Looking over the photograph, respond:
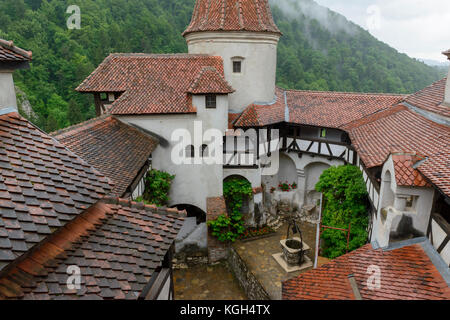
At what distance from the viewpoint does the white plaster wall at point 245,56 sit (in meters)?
16.8

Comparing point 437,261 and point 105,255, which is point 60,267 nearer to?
point 105,255

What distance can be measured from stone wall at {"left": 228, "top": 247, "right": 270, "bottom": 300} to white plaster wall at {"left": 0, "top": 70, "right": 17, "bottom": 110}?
10.6 meters

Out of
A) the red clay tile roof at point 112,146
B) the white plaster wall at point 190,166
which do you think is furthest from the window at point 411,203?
the white plaster wall at point 190,166

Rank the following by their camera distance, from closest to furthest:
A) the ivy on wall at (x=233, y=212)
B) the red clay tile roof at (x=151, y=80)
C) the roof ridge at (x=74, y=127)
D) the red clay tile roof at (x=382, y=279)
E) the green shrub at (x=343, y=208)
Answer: the red clay tile roof at (x=382, y=279) < the roof ridge at (x=74, y=127) < the green shrub at (x=343, y=208) < the red clay tile roof at (x=151, y=80) < the ivy on wall at (x=233, y=212)

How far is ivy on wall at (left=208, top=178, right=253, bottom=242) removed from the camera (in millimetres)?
15543

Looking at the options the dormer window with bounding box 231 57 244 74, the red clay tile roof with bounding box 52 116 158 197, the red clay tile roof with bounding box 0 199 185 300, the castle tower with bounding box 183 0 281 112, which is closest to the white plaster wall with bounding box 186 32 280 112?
the castle tower with bounding box 183 0 281 112

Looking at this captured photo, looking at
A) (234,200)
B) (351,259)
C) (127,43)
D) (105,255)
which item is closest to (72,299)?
(105,255)

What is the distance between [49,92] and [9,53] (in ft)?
127

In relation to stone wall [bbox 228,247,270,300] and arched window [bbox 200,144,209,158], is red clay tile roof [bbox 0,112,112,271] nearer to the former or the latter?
stone wall [bbox 228,247,270,300]

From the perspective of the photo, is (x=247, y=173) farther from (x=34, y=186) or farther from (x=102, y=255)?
(x=34, y=186)

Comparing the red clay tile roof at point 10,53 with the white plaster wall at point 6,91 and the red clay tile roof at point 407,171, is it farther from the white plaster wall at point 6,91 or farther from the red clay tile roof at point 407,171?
the red clay tile roof at point 407,171

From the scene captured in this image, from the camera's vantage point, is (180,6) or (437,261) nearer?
(437,261)

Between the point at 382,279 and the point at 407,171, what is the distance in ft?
8.67
